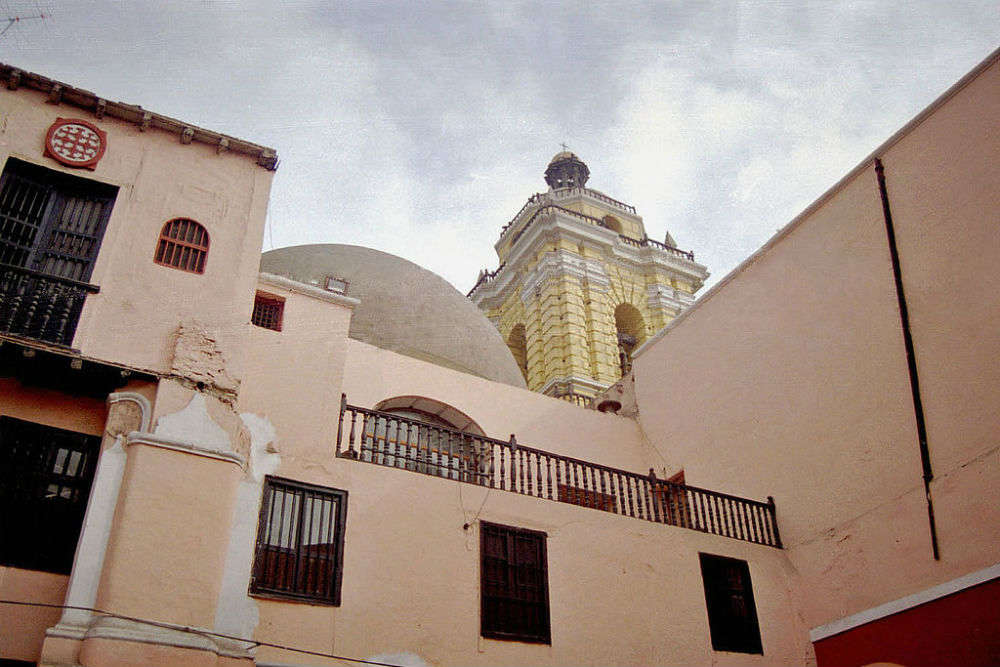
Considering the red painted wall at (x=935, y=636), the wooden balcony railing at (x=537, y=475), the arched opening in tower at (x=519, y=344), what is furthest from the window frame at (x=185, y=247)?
the arched opening in tower at (x=519, y=344)

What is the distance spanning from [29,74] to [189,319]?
10.1ft

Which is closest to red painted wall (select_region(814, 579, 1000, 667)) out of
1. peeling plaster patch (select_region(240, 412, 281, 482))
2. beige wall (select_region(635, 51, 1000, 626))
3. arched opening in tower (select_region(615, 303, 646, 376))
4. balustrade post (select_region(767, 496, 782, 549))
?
beige wall (select_region(635, 51, 1000, 626))

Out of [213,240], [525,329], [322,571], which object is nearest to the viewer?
[322,571]

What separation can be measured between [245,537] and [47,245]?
134 inches

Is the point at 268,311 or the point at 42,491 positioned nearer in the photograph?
the point at 42,491

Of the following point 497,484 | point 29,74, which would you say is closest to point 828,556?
point 497,484

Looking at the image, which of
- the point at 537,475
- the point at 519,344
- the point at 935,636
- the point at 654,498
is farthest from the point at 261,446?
the point at 519,344

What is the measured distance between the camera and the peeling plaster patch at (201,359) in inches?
328

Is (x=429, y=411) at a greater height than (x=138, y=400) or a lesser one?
greater

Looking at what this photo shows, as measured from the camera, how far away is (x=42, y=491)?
7.58m

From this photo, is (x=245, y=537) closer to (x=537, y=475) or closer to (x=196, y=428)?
(x=196, y=428)

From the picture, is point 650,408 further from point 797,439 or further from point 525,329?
point 525,329

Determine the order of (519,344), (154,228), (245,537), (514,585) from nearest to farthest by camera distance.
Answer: (245,537)
(154,228)
(514,585)
(519,344)

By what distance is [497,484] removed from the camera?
35.9ft
